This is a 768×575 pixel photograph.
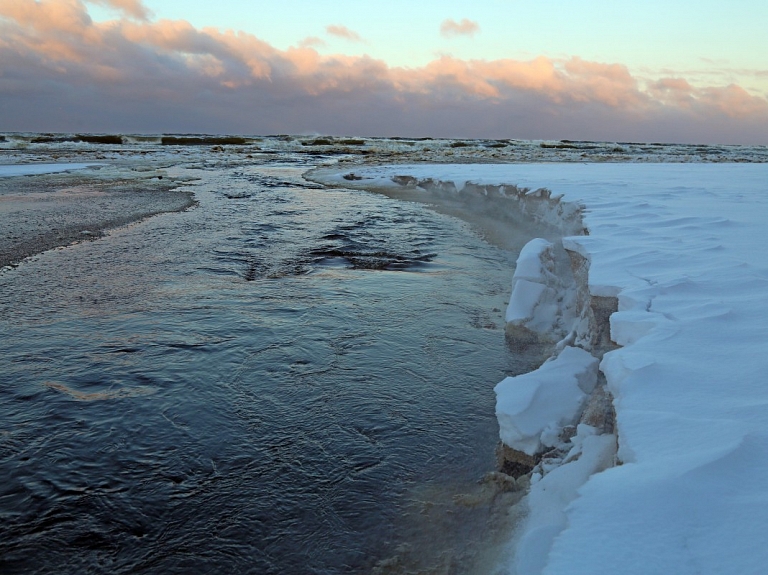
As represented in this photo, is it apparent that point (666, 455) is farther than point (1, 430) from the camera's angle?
No

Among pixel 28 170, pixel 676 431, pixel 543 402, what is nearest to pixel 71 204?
pixel 28 170

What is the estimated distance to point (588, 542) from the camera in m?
1.60

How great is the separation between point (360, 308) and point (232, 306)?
1.32m

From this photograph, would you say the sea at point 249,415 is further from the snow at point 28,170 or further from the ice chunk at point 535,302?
the snow at point 28,170

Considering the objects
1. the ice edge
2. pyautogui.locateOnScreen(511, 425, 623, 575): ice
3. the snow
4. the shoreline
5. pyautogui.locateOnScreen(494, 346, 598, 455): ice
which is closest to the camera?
pyautogui.locateOnScreen(511, 425, 623, 575): ice

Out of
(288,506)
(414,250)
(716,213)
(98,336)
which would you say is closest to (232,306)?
(98,336)

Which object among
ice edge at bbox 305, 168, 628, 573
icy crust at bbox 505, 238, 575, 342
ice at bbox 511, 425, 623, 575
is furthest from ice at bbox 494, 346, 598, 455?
icy crust at bbox 505, 238, 575, 342

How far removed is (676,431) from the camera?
79.6 inches

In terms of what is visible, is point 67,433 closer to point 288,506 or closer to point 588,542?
point 288,506

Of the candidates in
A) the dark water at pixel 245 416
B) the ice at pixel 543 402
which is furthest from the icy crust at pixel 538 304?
the ice at pixel 543 402

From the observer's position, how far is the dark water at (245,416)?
255 centimetres

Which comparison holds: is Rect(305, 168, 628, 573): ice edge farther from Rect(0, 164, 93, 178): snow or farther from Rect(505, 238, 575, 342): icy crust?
Rect(0, 164, 93, 178): snow

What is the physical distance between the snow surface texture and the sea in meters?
0.76

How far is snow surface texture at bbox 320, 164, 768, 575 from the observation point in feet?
5.08
